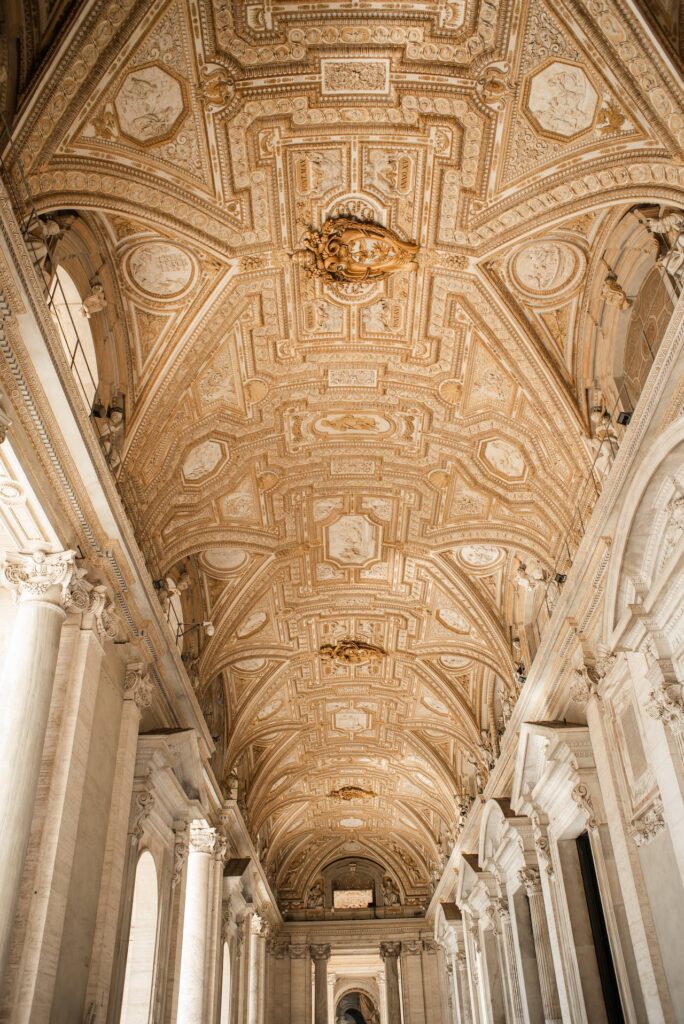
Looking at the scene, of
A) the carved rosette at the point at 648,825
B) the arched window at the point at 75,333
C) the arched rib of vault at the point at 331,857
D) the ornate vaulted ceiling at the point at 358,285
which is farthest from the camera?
the arched rib of vault at the point at 331,857

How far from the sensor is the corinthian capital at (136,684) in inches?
454

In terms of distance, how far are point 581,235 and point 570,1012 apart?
10384 mm

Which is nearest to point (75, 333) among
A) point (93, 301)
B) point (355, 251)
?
point (93, 301)

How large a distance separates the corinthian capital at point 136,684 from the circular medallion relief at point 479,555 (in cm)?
671

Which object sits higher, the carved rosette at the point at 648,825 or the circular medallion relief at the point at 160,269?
the circular medallion relief at the point at 160,269

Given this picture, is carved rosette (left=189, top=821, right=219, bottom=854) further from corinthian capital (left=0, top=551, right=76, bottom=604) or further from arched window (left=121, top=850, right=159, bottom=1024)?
corinthian capital (left=0, top=551, right=76, bottom=604)

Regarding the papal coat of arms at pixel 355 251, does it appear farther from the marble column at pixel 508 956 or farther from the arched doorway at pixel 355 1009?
the arched doorway at pixel 355 1009

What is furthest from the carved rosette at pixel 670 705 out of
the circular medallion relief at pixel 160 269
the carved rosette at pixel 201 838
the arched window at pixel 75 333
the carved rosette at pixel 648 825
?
the carved rosette at pixel 201 838

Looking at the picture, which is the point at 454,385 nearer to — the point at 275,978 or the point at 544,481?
the point at 544,481

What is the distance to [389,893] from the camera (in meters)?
32.5

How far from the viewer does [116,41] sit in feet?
27.6

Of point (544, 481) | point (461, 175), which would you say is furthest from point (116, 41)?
point (544, 481)

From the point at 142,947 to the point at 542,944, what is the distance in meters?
6.43

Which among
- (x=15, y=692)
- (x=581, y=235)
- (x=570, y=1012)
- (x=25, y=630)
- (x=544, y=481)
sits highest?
(x=581, y=235)
